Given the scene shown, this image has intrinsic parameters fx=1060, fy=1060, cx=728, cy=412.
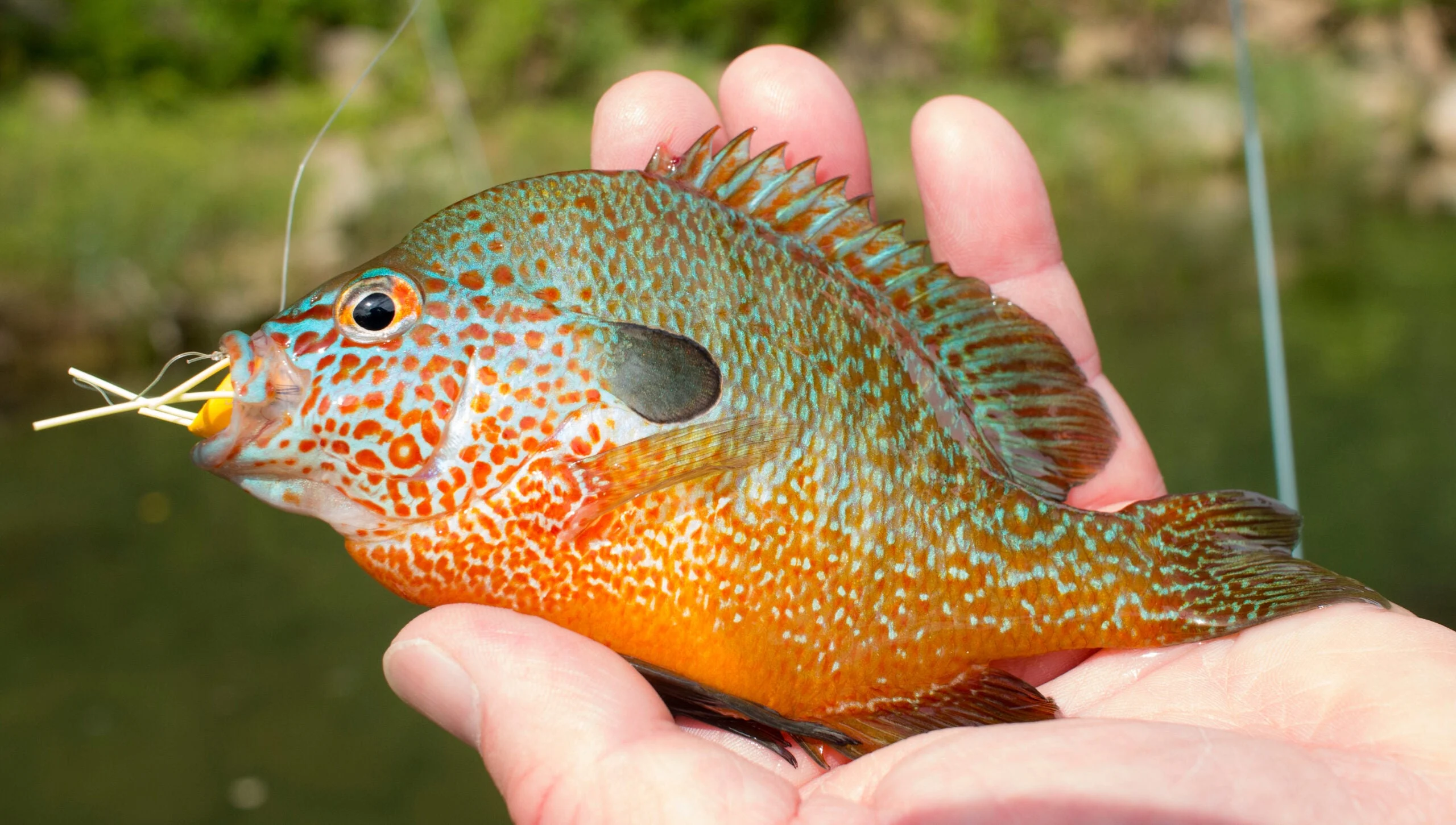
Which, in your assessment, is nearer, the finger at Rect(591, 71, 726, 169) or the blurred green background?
the finger at Rect(591, 71, 726, 169)

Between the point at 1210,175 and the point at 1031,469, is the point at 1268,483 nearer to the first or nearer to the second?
the point at 1031,469

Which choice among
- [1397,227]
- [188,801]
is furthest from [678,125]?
[1397,227]

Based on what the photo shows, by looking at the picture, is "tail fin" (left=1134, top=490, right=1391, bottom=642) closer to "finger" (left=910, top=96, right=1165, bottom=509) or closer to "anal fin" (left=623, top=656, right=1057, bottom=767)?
"anal fin" (left=623, top=656, right=1057, bottom=767)

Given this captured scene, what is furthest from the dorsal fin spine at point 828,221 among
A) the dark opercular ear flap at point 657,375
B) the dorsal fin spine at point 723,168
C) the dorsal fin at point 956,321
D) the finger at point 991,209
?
the finger at point 991,209

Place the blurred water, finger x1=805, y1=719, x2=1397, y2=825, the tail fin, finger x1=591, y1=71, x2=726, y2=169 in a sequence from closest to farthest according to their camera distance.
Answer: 1. finger x1=805, y1=719, x2=1397, y2=825
2. the tail fin
3. finger x1=591, y1=71, x2=726, y2=169
4. the blurred water

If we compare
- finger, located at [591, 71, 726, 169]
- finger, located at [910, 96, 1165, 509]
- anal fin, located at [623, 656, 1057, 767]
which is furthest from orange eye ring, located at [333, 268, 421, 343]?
finger, located at [910, 96, 1165, 509]

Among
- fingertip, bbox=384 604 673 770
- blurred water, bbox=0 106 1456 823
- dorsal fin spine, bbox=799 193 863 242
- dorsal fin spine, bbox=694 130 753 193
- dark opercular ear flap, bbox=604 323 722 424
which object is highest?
dorsal fin spine, bbox=694 130 753 193
